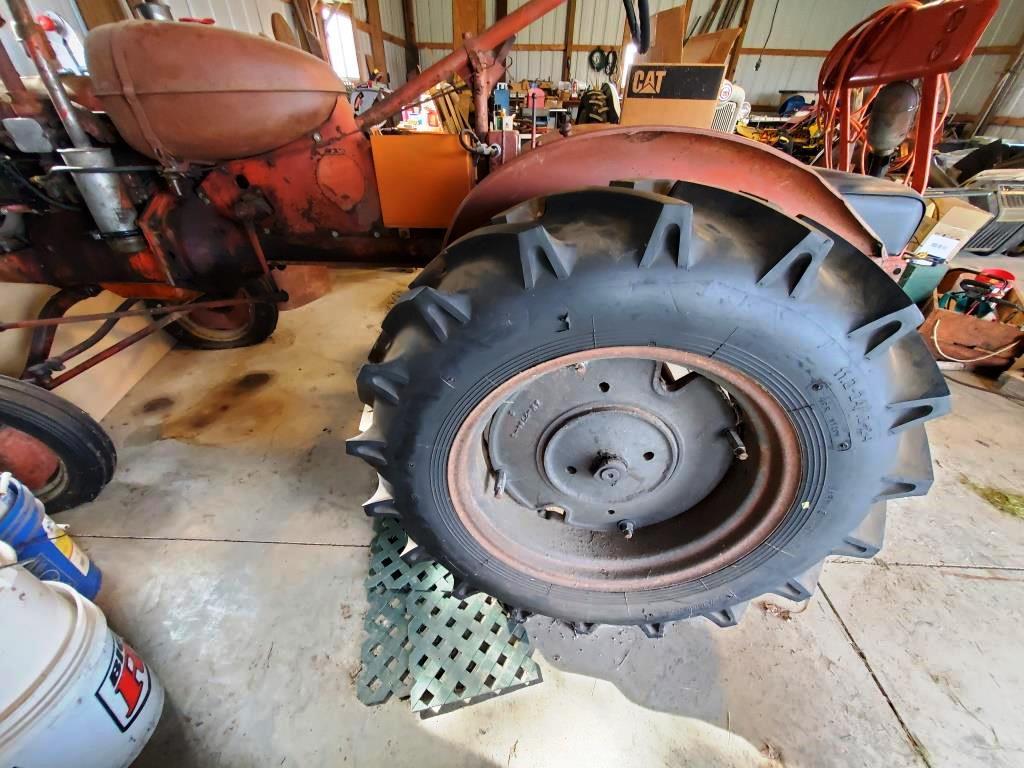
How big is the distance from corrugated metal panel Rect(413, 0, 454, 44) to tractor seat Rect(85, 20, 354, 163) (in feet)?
38.6

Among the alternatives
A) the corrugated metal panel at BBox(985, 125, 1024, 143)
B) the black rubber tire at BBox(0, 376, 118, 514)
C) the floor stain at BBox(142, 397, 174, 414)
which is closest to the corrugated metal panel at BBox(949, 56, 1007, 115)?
the corrugated metal panel at BBox(985, 125, 1024, 143)

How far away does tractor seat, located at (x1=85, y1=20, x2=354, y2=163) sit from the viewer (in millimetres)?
1045

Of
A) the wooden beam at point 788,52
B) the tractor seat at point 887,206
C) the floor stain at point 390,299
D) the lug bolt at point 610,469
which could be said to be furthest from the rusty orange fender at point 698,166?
the wooden beam at point 788,52

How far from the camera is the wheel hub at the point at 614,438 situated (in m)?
1.01

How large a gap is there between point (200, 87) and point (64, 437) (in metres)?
1.23

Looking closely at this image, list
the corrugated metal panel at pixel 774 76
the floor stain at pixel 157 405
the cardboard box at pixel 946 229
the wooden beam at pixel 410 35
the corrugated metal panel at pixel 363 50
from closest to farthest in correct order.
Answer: the floor stain at pixel 157 405 < the cardboard box at pixel 946 229 < the corrugated metal panel at pixel 363 50 < the wooden beam at pixel 410 35 < the corrugated metal panel at pixel 774 76

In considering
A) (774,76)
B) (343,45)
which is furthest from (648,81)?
(774,76)

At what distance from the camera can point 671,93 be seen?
180 cm

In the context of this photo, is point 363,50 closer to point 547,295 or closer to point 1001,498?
point 547,295

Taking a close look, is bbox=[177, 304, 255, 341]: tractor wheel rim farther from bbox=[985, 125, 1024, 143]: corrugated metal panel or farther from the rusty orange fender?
bbox=[985, 125, 1024, 143]: corrugated metal panel

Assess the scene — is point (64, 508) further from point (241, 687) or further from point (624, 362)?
point (624, 362)

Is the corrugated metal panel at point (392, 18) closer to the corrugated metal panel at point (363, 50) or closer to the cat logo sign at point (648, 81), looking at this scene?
the corrugated metal panel at point (363, 50)

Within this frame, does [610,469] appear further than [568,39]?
No

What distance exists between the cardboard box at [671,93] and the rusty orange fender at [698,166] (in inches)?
36.7
